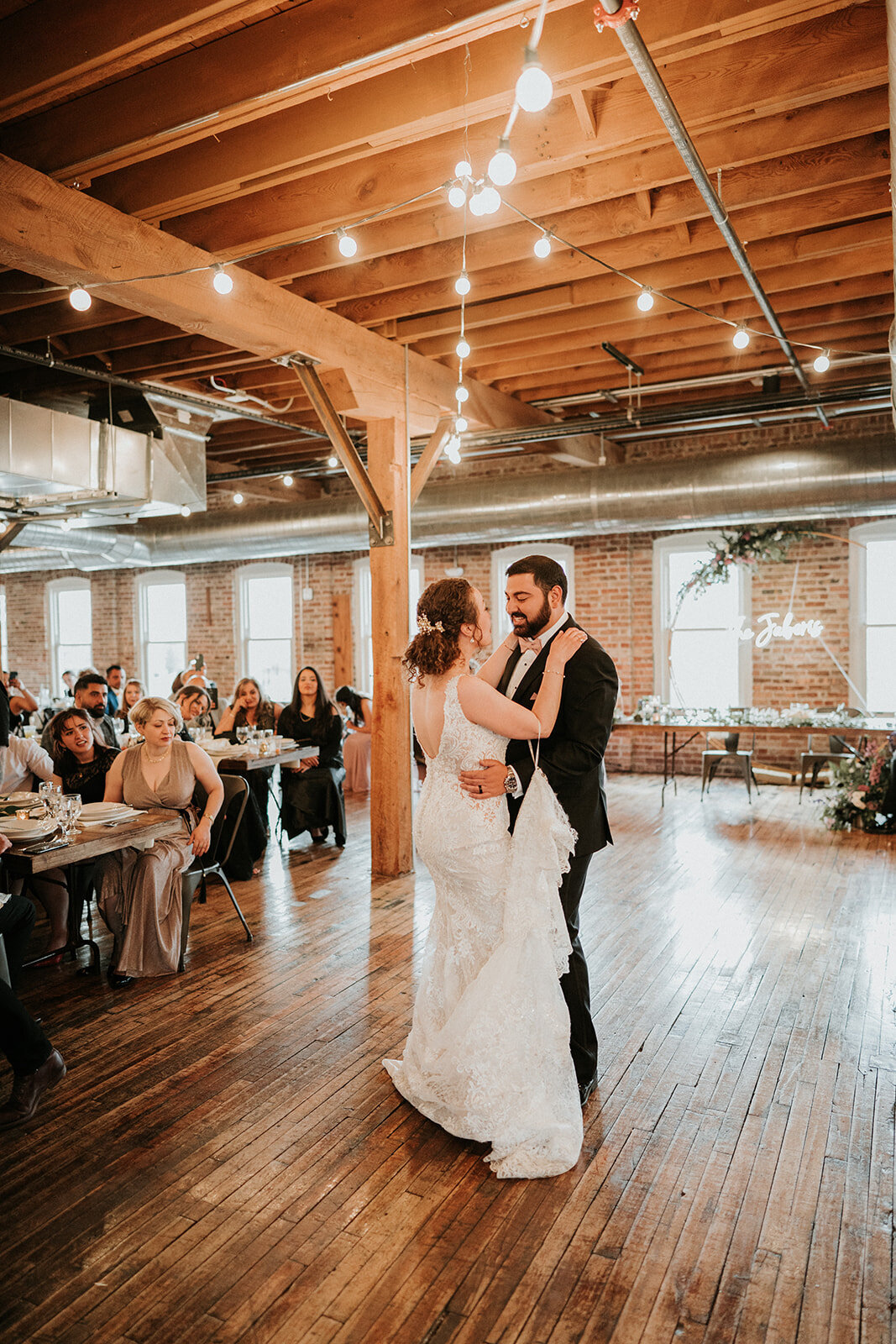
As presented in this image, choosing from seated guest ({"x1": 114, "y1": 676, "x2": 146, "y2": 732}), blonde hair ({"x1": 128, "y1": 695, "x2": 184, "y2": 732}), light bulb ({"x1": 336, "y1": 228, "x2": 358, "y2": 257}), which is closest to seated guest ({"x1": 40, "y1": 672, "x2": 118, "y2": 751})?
seated guest ({"x1": 114, "y1": 676, "x2": 146, "y2": 732})

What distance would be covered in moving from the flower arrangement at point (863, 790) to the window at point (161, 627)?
33.0 ft

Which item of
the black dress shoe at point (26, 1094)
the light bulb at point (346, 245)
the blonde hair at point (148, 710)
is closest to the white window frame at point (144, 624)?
the blonde hair at point (148, 710)

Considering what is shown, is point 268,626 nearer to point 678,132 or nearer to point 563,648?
point 678,132

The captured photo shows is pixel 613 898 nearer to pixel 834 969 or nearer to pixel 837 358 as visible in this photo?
pixel 834 969

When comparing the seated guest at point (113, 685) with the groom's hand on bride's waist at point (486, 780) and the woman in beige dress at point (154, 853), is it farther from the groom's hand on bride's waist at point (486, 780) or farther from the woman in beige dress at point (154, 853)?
the groom's hand on bride's waist at point (486, 780)

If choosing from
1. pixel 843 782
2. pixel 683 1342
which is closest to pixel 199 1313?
pixel 683 1342

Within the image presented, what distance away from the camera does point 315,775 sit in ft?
23.3

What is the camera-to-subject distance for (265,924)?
5270 millimetres

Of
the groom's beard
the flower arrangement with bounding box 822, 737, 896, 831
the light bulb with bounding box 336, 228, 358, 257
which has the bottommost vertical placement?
the flower arrangement with bounding box 822, 737, 896, 831

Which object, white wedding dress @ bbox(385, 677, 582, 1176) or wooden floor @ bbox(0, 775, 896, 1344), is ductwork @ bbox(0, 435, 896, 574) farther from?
white wedding dress @ bbox(385, 677, 582, 1176)

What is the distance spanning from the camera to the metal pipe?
2.71 meters

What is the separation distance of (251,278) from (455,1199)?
4492 mm

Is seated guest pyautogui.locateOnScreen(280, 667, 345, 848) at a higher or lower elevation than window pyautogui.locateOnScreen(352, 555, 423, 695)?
lower

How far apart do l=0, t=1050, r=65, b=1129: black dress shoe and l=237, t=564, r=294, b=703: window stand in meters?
10.2
